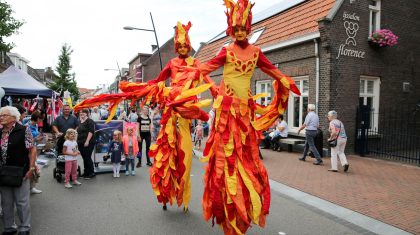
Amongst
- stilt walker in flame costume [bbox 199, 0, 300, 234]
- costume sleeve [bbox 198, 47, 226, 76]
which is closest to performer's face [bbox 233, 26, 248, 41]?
stilt walker in flame costume [bbox 199, 0, 300, 234]

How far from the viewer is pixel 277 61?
13.8m

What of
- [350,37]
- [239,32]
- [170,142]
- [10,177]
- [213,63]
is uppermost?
[350,37]

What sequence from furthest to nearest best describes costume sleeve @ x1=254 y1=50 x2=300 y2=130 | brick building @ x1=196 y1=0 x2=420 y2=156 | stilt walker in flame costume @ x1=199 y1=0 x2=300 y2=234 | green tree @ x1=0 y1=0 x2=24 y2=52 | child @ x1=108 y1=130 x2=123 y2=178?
green tree @ x1=0 y1=0 x2=24 y2=52 → brick building @ x1=196 y1=0 x2=420 y2=156 → child @ x1=108 y1=130 x2=123 y2=178 → costume sleeve @ x1=254 y1=50 x2=300 y2=130 → stilt walker in flame costume @ x1=199 y1=0 x2=300 y2=234

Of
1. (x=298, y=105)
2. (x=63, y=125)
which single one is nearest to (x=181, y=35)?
(x=63, y=125)

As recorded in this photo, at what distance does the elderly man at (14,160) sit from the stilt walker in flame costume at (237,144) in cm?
238

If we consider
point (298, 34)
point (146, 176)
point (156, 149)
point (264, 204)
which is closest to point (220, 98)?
point (264, 204)

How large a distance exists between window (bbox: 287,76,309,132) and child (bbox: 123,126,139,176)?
733 cm

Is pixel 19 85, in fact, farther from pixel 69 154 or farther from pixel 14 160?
pixel 14 160

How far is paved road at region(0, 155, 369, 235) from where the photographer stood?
442 centimetres

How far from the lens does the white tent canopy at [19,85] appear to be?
8984 mm

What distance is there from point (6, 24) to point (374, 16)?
20.6 m

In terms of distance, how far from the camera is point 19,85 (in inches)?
366

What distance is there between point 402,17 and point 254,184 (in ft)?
42.6

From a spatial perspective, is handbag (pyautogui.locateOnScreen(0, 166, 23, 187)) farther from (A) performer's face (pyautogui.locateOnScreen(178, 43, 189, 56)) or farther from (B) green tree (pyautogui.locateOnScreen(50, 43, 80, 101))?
(B) green tree (pyautogui.locateOnScreen(50, 43, 80, 101))
